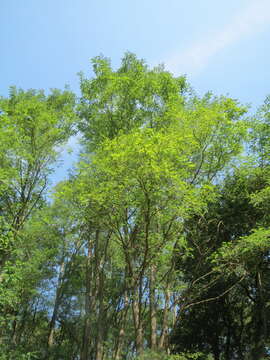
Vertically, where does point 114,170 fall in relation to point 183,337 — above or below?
above

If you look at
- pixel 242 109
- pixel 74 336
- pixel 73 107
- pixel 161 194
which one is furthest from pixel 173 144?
pixel 74 336

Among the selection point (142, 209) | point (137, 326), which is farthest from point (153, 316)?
point (142, 209)

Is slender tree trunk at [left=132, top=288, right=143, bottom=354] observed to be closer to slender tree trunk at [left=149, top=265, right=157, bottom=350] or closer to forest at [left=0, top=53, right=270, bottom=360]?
→ forest at [left=0, top=53, right=270, bottom=360]

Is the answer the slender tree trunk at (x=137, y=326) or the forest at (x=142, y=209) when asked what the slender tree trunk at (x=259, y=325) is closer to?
the forest at (x=142, y=209)

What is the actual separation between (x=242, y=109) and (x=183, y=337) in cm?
1471

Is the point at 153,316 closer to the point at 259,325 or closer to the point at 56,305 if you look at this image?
the point at 259,325

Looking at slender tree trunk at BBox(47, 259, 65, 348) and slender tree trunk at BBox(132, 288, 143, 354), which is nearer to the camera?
slender tree trunk at BBox(132, 288, 143, 354)

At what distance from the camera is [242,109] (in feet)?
43.3

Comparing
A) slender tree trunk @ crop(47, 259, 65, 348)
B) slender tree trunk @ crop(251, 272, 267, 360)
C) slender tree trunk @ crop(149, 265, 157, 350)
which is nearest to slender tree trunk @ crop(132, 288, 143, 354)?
slender tree trunk @ crop(149, 265, 157, 350)

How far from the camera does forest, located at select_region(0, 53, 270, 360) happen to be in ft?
32.4

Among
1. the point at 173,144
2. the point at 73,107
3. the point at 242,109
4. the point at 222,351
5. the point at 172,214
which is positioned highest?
A: the point at 73,107

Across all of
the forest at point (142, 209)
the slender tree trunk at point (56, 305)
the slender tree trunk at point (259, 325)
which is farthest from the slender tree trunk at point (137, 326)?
the slender tree trunk at point (56, 305)

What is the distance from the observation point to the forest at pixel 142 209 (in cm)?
988

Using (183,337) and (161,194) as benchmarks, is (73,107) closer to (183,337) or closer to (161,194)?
(161,194)
